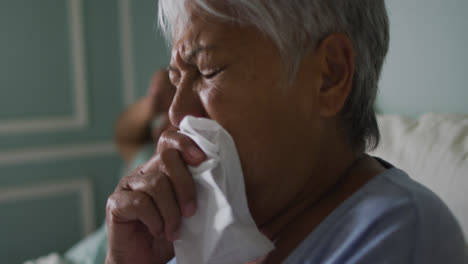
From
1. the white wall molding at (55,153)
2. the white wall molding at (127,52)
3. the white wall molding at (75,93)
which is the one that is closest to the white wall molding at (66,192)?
the white wall molding at (55,153)

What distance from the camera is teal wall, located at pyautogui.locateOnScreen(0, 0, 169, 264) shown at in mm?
2375

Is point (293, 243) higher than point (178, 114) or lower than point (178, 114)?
lower

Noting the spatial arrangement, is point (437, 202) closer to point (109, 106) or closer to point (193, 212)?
point (193, 212)

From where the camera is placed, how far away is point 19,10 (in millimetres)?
2322

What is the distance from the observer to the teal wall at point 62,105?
238 cm

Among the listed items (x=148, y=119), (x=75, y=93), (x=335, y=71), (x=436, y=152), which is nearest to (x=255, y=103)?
(x=335, y=71)

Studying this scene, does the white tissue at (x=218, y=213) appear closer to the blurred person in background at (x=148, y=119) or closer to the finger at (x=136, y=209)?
the finger at (x=136, y=209)

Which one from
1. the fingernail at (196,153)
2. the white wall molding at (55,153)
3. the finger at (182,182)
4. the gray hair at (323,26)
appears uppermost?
the gray hair at (323,26)

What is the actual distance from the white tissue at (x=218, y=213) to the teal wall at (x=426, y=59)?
2.55 feet

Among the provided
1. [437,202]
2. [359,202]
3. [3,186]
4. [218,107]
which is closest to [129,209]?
[218,107]

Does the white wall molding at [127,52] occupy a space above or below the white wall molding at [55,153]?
above

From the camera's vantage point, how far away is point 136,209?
671mm

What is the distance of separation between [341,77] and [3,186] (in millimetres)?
2379

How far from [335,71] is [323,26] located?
0.26 feet
